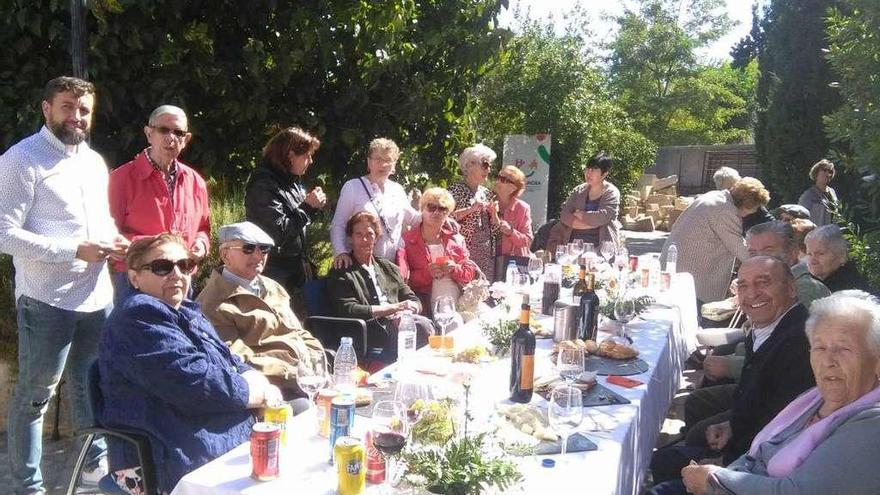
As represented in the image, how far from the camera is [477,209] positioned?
5.70 m

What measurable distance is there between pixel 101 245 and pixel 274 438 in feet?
5.17

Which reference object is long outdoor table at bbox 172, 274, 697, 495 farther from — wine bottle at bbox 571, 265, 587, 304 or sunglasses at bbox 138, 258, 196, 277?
sunglasses at bbox 138, 258, 196, 277

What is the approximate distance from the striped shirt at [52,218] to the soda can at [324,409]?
1476 millimetres

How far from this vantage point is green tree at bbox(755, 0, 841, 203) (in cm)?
Answer: 1342

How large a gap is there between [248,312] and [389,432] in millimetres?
1655

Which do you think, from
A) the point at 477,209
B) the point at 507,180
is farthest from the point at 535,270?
the point at 507,180

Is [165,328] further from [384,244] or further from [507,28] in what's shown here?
[507,28]

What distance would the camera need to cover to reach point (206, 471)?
6.65ft

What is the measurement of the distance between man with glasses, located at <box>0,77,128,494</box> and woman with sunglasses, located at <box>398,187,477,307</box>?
86.2 inches

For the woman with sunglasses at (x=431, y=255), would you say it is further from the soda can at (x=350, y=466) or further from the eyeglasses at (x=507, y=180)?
the soda can at (x=350, y=466)

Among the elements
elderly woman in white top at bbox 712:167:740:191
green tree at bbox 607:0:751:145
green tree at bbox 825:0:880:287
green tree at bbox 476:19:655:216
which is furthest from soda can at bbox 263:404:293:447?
green tree at bbox 607:0:751:145

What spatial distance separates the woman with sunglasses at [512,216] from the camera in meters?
5.88

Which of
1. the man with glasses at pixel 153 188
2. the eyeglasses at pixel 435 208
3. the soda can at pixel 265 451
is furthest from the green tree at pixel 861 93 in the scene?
the man with glasses at pixel 153 188

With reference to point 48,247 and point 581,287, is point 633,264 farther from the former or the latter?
point 48,247
